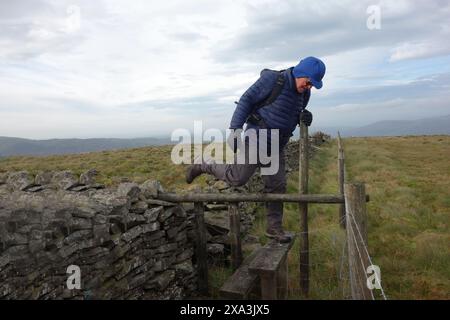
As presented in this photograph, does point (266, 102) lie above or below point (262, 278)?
above

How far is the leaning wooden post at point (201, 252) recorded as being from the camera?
654 cm

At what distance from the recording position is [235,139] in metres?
5.91

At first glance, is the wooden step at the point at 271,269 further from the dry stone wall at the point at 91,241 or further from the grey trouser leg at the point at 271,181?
the dry stone wall at the point at 91,241

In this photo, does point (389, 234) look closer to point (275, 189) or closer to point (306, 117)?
point (275, 189)

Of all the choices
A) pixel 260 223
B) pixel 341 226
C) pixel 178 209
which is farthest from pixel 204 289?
pixel 341 226

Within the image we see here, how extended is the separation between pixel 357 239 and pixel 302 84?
2.24 metres

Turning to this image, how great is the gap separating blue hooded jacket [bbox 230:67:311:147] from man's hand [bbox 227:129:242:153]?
76 mm

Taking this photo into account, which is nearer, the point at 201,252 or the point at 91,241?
the point at 91,241

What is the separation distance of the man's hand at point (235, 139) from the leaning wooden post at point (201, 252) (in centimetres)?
121

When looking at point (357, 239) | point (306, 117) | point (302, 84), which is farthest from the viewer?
point (306, 117)

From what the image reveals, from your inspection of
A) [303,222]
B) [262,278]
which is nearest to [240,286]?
[262,278]

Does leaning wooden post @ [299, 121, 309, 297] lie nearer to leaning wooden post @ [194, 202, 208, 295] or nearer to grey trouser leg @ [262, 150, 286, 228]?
grey trouser leg @ [262, 150, 286, 228]

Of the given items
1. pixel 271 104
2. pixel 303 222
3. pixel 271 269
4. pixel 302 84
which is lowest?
pixel 271 269

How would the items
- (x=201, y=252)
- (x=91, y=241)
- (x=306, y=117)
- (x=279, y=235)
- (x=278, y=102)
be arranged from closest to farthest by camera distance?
(x=91, y=241) < (x=278, y=102) < (x=306, y=117) < (x=279, y=235) < (x=201, y=252)
